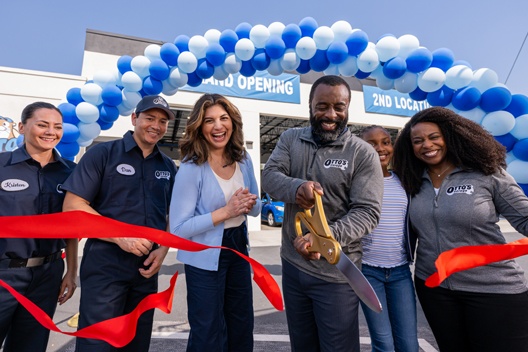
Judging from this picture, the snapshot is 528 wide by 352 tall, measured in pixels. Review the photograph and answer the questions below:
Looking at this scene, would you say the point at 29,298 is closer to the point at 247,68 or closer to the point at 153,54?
the point at 153,54

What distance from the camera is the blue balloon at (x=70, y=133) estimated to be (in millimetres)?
4391

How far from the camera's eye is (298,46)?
4.30 metres

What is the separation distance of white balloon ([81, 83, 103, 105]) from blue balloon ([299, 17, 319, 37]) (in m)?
3.08

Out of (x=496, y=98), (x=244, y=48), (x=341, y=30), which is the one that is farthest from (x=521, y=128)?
(x=244, y=48)

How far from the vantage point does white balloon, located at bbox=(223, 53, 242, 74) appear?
4562 millimetres

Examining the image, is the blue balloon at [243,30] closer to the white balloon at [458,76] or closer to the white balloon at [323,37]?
the white balloon at [323,37]

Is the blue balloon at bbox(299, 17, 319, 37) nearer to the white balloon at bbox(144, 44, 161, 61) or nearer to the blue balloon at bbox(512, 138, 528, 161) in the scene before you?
the white balloon at bbox(144, 44, 161, 61)

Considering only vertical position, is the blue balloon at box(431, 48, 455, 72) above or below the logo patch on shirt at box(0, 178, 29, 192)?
above

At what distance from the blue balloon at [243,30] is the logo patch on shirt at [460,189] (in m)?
3.83

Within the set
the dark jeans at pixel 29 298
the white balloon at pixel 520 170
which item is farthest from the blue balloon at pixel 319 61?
the dark jeans at pixel 29 298

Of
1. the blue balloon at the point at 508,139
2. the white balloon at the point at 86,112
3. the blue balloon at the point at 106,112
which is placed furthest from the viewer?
the blue balloon at the point at 106,112

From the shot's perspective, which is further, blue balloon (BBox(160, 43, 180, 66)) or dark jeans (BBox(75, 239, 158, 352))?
blue balloon (BBox(160, 43, 180, 66))

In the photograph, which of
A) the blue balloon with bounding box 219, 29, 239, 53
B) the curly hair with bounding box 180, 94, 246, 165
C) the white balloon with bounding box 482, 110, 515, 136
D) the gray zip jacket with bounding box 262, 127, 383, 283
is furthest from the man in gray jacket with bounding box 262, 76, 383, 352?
the blue balloon with bounding box 219, 29, 239, 53

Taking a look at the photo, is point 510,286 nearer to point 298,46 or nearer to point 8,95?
point 298,46
